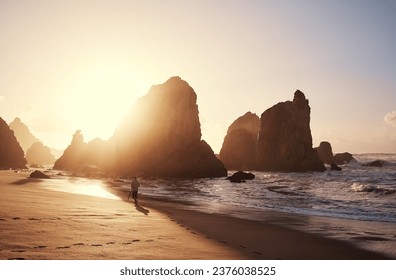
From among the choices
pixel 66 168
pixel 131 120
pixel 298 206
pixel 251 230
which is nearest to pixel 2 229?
pixel 251 230

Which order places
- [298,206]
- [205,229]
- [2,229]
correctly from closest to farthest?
[2,229] < [205,229] < [298,206]

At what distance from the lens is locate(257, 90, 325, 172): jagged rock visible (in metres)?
122

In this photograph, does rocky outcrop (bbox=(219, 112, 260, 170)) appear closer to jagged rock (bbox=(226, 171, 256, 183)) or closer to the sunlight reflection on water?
jagged rock (bbox=(226, 171, 256, 183))

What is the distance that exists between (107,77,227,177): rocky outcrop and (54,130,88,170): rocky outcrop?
52.2 meters

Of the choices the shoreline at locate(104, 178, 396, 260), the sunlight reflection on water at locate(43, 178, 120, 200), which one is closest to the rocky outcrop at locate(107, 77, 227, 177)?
the sunlight reflection on water at locate(43, 178, 120, 200)

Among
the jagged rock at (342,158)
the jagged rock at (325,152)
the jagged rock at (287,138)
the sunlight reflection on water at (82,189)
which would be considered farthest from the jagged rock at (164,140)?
the jagged rock at (342,158)

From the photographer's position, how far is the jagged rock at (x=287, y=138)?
12244 cm

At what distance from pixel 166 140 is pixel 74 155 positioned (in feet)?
268

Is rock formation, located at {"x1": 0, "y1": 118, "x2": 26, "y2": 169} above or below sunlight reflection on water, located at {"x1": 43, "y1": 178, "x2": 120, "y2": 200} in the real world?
above

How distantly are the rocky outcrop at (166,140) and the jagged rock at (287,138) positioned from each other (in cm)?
4361

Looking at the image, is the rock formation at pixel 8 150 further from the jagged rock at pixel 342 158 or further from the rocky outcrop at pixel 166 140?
the jagged rock at pixel 342 158
